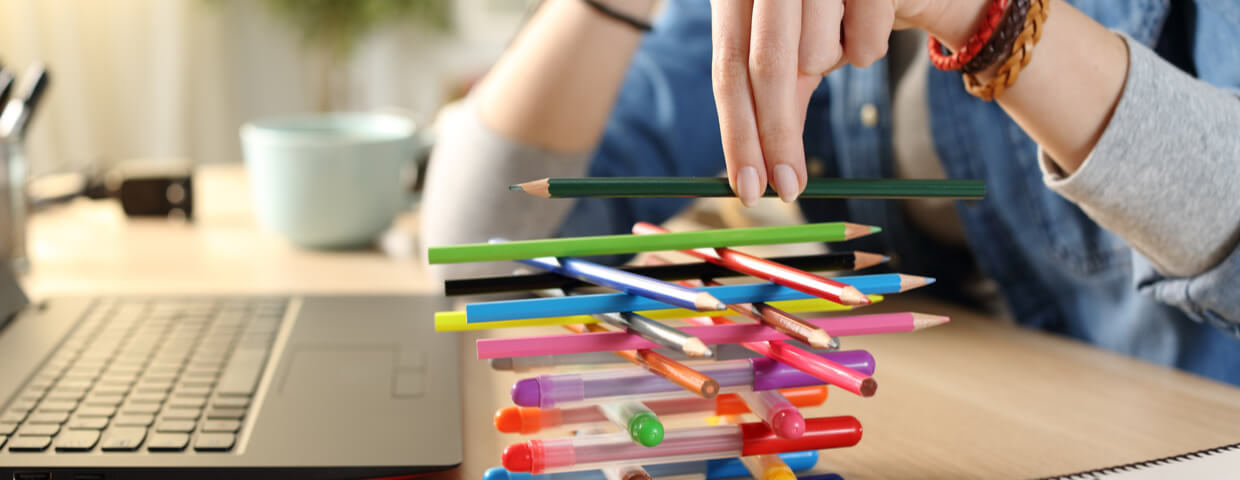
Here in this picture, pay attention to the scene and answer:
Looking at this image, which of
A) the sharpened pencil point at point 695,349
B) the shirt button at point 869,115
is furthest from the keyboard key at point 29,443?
the shirt button at point 869,115

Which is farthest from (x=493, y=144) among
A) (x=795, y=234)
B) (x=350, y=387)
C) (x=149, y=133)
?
(x=149, y=133)

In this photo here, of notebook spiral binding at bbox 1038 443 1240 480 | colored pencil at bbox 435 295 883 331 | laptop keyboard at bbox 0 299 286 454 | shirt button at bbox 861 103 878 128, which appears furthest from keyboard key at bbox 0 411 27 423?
shirt button at bbox 861 103 878 128

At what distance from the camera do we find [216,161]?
2.96 metres

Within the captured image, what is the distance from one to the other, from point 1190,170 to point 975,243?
0.69 feet

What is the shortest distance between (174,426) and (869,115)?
51 cm

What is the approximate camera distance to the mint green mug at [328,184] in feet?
2.46

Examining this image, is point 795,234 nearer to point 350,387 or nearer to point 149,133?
point 350,387

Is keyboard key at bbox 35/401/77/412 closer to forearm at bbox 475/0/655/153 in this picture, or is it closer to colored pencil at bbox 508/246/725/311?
colored pencil at bbox 508/246/725/311

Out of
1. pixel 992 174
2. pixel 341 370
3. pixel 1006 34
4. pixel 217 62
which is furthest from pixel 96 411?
pixel 217 62

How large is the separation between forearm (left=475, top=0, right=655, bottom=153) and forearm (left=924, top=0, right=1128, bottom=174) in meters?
0.28

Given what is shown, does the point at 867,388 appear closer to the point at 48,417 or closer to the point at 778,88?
the point at 778,88

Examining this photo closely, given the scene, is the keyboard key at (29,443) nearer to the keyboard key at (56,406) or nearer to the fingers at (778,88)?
the keyboard key at (56,406)

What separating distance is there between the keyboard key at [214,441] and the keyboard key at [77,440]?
4 centimetres

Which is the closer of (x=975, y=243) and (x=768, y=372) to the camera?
(x=768, y=372)
